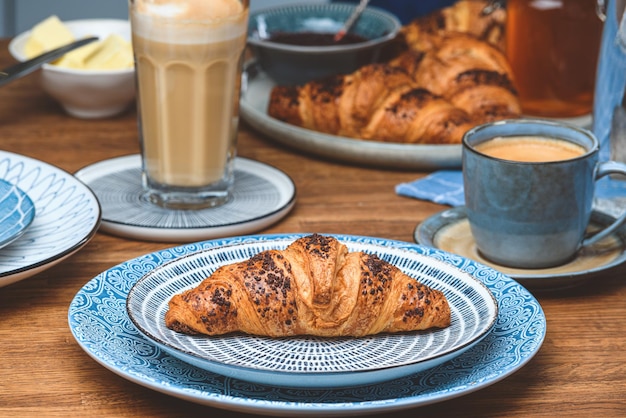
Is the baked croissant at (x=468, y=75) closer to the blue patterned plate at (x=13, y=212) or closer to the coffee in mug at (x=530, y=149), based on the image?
the coffee in mug at (x=530, y=149)

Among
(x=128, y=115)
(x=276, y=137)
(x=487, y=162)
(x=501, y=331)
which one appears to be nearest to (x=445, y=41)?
(x=276, y=137)

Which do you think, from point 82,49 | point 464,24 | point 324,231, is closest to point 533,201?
point 324,231

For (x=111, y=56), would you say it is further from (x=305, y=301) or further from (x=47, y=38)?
(x=305, y=301)

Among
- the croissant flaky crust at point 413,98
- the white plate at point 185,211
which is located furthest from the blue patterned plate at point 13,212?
the croissant flaky crust at point 413,98

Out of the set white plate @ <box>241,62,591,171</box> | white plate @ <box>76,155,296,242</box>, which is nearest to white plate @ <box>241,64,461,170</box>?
white plate @ <box>241,62,591,171</box>

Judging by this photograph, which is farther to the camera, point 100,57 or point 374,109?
point 100,57
